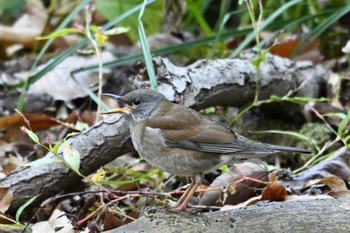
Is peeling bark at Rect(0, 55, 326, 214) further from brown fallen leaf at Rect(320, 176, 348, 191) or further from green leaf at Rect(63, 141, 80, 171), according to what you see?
brown fallen leaf at Rect(320, 176, 348, 191)

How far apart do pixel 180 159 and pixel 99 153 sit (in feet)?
2.46

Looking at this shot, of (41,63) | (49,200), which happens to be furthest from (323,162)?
(41,63)

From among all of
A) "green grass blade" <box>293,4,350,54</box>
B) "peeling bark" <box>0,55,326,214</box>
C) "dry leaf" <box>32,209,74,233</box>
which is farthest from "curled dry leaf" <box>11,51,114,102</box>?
"dry leaf" <box>32,209,74,233</box>

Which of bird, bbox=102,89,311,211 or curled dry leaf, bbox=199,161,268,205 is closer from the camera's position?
bird, bbox=102,89,311,211

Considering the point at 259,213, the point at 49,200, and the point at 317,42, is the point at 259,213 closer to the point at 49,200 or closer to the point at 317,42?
the point at 49,200

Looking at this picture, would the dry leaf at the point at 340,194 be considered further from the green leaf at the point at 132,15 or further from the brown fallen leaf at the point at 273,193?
the green leaf at the point at 132,15

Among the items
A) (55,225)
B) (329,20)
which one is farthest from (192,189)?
(329,20)

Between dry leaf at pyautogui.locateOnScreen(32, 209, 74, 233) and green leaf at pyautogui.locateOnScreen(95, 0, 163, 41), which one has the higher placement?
green leaf at pyautogui.locateOnScreen(95, 0, 163, 41)

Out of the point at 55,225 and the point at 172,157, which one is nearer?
the point at 172,157

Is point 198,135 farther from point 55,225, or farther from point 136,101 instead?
point 55,225

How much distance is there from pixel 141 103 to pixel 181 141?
30 cm

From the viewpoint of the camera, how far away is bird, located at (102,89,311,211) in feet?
11.8

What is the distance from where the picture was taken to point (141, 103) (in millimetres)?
3824

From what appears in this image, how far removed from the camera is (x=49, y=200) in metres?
4.28
